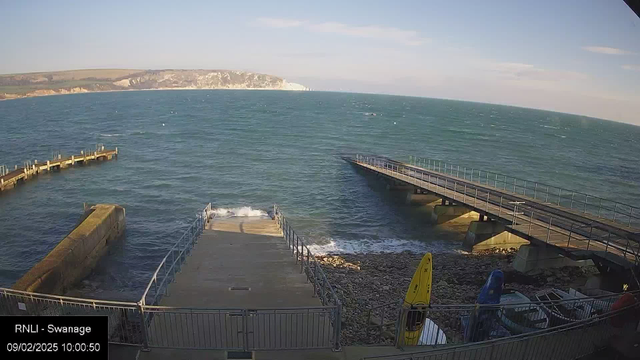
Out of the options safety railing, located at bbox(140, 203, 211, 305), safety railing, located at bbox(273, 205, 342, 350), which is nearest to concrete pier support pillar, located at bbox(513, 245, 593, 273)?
safety railing, located at bbox(273, 205, 342, 350)

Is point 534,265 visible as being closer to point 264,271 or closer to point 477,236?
point 477,236

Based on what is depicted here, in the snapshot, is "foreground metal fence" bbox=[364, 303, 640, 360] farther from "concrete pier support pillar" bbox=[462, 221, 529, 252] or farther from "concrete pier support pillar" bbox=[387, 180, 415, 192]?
"concrete pier support pillar" bbox=[387, 180, 415, 192]

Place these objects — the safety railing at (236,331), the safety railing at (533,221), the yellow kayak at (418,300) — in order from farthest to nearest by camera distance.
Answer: the safety railing at (533,221), the yellow kayak at (418,300), the safety railing at (236,331)

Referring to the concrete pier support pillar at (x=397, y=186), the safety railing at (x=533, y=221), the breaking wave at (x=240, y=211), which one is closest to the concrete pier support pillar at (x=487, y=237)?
the safety railing at (x=533, y=221)

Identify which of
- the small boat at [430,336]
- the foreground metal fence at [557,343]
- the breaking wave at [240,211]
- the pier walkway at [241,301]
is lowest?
the breaking wave at [240,211]

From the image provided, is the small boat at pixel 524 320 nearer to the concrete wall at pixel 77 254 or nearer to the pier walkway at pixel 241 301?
the pier walkway at pixel 241 301
